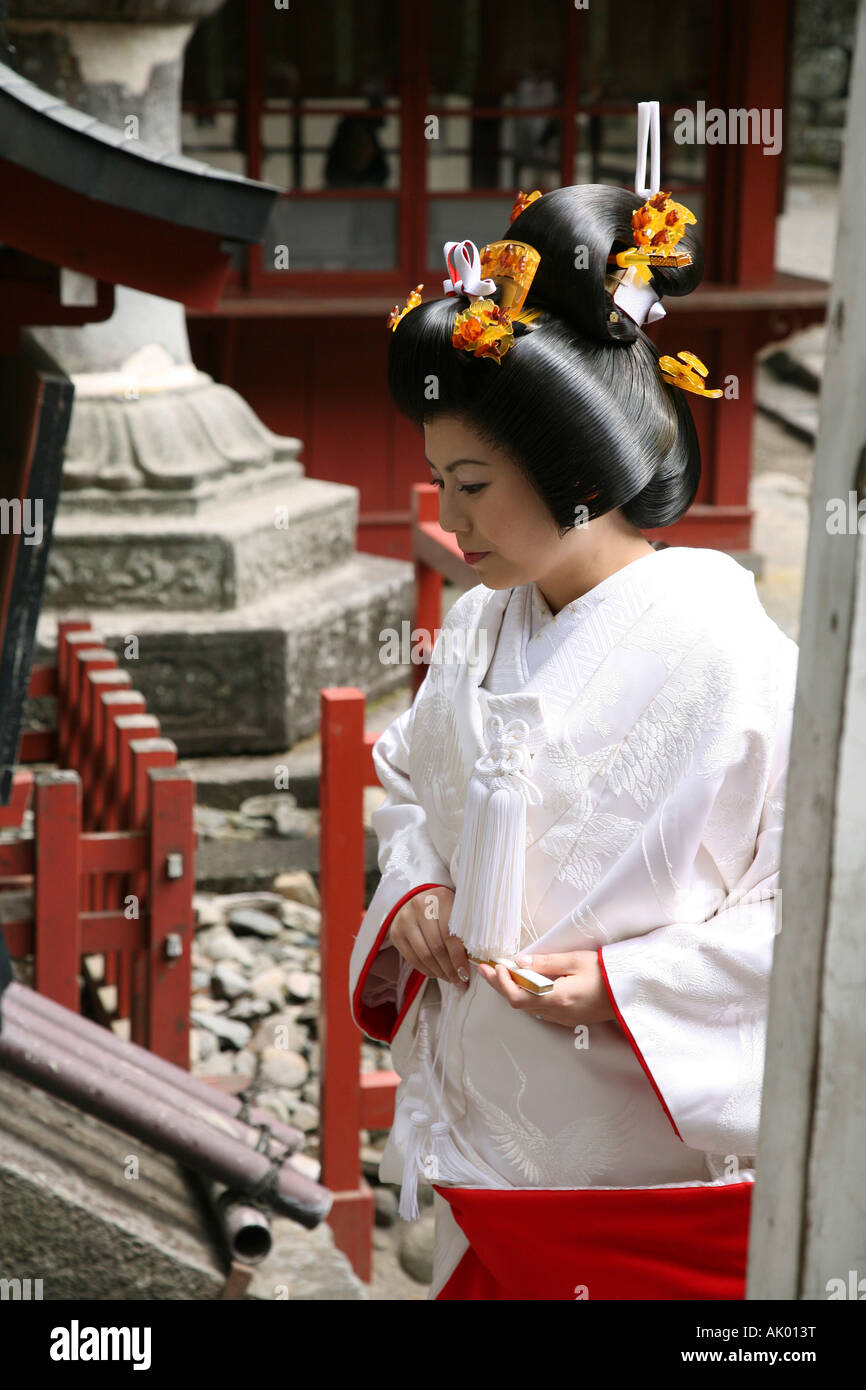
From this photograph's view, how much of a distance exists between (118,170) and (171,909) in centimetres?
167

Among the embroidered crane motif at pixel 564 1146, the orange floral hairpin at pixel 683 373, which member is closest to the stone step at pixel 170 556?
the orange floral hairpin at pixel 683 373

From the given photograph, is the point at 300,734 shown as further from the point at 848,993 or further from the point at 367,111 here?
the point at 848,993

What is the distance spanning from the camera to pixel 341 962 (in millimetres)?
3326

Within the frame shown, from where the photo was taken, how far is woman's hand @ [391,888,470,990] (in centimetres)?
180

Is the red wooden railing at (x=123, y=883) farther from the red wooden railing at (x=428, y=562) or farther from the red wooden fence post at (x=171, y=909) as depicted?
the red wooden railing at (x=428, y=562)

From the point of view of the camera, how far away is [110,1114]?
303cm

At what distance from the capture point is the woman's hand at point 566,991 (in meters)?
1.65

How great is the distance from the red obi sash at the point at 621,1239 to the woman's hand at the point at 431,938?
260mm

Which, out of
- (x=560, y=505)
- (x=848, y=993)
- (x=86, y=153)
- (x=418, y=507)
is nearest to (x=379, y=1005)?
(x=560, y=505)

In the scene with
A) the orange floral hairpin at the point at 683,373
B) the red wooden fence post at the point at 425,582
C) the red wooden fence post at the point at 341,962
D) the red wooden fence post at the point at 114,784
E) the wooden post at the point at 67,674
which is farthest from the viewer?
the wooden post at the point at 67,674

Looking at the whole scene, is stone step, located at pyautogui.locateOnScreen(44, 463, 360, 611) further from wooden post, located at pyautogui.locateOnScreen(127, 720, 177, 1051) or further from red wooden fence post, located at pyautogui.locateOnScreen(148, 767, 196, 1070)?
red wooden fence post, located at pyautogui.locateOnScreen(148, 767, 196, 1070)

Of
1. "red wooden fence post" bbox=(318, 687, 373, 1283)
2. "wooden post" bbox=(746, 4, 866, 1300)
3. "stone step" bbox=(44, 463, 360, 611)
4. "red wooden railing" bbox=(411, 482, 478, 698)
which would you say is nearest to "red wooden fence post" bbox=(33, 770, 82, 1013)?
"red wooden fence post" bbox=(318, 687, 373, 1283)

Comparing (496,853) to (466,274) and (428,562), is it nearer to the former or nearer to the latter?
(466,274)

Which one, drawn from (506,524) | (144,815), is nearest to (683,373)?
(506,524)
